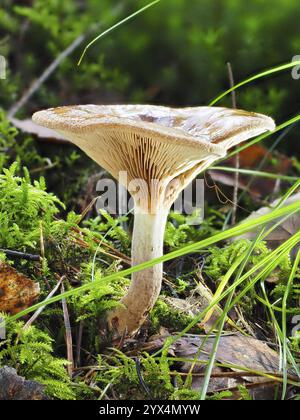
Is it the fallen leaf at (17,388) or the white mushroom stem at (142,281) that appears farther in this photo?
the white mushroom stem at (142,281)

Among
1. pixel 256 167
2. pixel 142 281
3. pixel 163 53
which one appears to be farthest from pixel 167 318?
pixel 163 53

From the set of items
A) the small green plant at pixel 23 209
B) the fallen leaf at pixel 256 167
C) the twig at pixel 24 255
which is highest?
the fallen leaf at pixel 256 167

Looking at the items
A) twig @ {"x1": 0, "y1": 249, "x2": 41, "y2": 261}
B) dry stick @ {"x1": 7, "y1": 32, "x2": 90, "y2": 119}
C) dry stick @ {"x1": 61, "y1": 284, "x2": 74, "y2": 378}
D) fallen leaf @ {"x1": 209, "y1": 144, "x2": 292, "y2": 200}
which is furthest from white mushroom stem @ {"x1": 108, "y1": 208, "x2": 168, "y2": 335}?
dry stick @ {"x1": 7, "y1": 32, "x2": 90, "y2": 119}

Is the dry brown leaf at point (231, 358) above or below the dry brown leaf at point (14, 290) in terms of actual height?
below

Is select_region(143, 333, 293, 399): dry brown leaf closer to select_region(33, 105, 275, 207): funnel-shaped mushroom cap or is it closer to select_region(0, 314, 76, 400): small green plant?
select_region(0, 314, 76, 400): small green plant

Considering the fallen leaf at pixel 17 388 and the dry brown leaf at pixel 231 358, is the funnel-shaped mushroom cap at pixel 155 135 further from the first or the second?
the fallen leaf at pixel 17 388

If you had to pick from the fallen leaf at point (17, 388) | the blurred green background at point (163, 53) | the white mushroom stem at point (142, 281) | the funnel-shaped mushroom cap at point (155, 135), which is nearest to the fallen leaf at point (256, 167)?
the blurred green background at point (163, 53)
